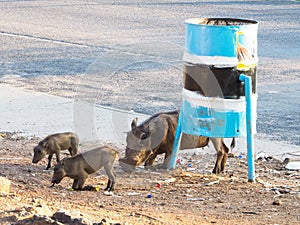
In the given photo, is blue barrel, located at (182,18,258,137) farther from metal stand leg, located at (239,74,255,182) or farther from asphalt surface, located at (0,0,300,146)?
asphalt surface, located at (0,0,300,146)

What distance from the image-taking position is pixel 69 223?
205 inches

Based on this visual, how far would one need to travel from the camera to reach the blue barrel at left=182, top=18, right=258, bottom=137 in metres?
7.42

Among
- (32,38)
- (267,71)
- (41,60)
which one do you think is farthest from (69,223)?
(32,38)

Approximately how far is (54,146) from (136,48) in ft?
21.7

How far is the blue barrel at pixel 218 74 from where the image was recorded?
7418mm

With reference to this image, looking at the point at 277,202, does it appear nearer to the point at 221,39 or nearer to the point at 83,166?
the point at 221,39

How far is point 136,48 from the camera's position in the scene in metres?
14.8

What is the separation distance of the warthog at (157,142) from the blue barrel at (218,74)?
0.62m

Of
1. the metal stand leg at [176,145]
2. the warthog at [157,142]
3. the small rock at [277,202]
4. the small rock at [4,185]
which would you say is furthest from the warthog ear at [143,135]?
the small rock at [277,202]

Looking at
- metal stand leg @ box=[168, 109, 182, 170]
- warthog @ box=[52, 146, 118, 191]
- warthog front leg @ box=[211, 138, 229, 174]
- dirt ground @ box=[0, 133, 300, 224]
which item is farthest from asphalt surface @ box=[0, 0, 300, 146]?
warthog @ box=[52, 146, 118, 191]

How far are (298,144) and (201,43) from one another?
244 cm

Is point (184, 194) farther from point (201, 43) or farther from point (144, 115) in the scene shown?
point (144, 115)

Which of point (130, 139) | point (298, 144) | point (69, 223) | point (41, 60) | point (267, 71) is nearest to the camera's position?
point (69, 223)

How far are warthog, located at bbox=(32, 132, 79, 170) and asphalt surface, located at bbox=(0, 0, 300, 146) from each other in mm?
2280
